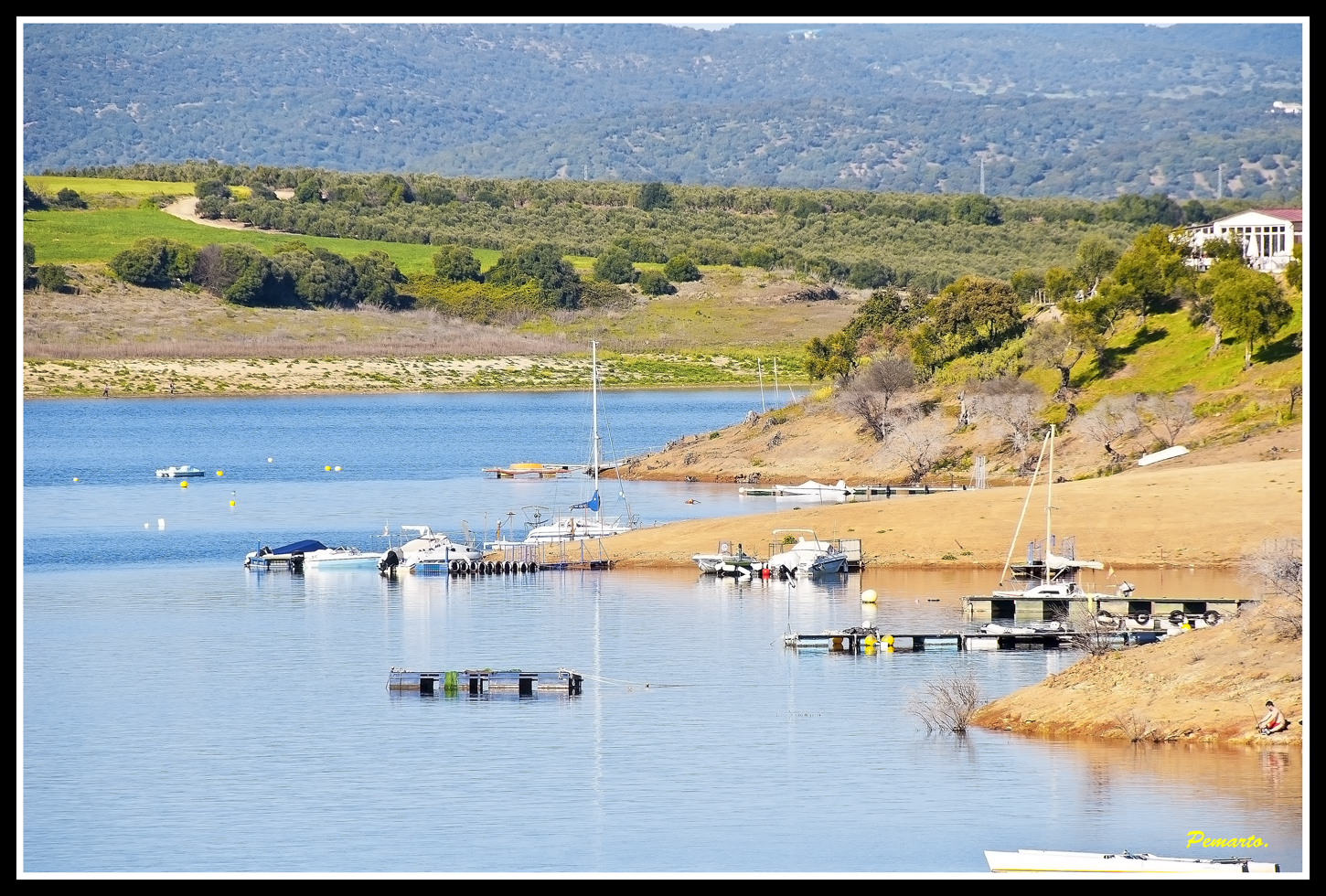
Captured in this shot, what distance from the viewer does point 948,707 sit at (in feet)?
122

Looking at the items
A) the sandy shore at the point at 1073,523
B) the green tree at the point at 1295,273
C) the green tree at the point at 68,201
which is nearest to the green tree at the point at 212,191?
the green tree at the point at 68,201

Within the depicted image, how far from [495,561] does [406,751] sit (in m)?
28.2

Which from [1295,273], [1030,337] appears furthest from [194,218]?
[1295,273]

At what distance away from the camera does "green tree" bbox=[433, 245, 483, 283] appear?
188 m

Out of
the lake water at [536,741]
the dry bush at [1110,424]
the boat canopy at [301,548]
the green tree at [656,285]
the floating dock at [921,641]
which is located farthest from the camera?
the green tree at [656,285]

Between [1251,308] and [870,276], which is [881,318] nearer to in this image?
[1251,308]

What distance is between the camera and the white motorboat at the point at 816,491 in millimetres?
82188

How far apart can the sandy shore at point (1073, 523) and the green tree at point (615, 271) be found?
400 ft

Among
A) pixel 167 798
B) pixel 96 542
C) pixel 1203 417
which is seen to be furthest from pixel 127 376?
pixel 167 798

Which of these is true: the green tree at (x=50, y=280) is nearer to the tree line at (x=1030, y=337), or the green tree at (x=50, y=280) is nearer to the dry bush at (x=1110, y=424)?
the tree line at (x=1030, y=337)

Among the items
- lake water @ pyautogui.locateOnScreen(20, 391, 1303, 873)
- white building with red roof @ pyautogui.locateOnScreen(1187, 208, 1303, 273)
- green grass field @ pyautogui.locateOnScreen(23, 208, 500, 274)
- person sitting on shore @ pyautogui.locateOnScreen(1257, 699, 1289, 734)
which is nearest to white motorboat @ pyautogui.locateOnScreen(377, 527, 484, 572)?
lake water @ pyautogui.locateOnScreen(20, 391, 1303, 873)

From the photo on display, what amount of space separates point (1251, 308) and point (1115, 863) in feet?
208

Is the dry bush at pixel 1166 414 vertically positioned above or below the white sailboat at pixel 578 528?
above
